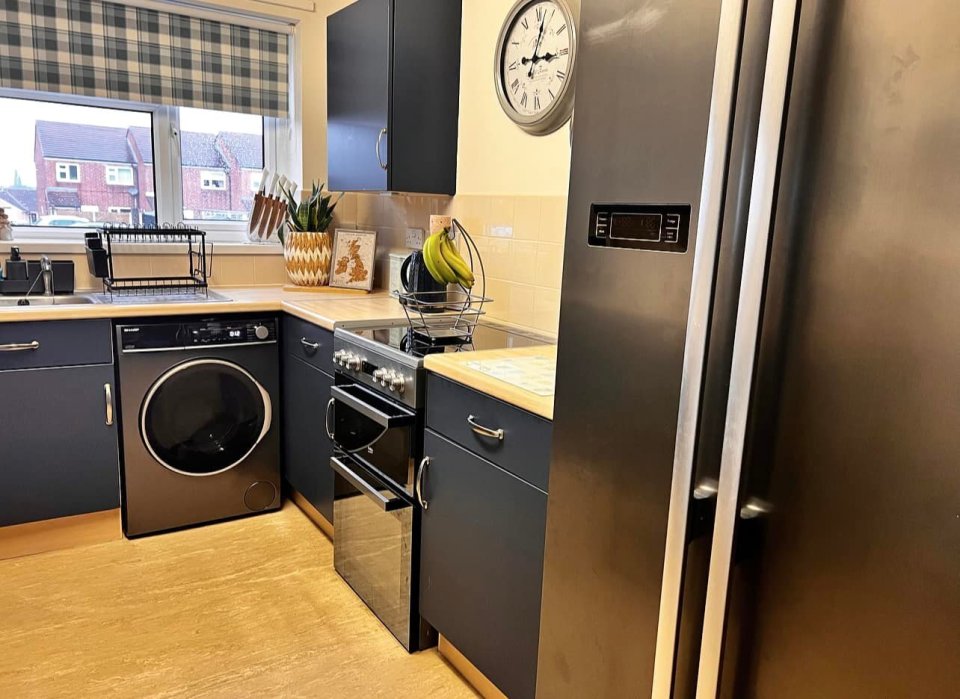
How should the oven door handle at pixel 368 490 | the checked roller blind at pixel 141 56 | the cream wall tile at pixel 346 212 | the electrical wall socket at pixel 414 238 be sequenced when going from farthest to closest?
1. the cream wall tile at pixel 346 212
2. the electrical wall socket at pixel 414 238
3. the checked roller blind at pixel 141 56
4. the oven door handle at pixel 368 490

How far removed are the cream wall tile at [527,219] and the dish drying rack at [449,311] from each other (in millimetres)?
187

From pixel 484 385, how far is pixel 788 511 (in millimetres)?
883

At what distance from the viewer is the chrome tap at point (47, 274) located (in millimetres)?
2871

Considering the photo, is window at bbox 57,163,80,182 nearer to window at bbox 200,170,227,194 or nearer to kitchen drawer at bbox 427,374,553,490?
window at bbox 200,170,227,194

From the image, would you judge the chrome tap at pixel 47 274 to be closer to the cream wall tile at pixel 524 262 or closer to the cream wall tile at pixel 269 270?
the cream wall tile at pixel 269 270

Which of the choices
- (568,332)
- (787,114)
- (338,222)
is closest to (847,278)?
(787,114)

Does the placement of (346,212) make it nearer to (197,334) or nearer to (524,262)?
(197,334)

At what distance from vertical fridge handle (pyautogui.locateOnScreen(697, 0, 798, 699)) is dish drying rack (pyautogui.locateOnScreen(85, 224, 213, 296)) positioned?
255 cm

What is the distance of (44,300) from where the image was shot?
2.85 m

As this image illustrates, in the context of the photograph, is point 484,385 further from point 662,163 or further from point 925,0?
point 925,0

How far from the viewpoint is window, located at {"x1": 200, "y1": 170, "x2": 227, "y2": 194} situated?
11.3 ft

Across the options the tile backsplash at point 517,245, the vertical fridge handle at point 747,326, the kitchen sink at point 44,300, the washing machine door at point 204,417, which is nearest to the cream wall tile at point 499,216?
the tile backsplash at point 517,245

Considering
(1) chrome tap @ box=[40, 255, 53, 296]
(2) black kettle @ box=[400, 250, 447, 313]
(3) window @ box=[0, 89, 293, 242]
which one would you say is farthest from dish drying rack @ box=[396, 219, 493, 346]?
(1) chrome tap @ box=[40, 255, 53, 296]

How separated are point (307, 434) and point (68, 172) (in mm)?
1653
